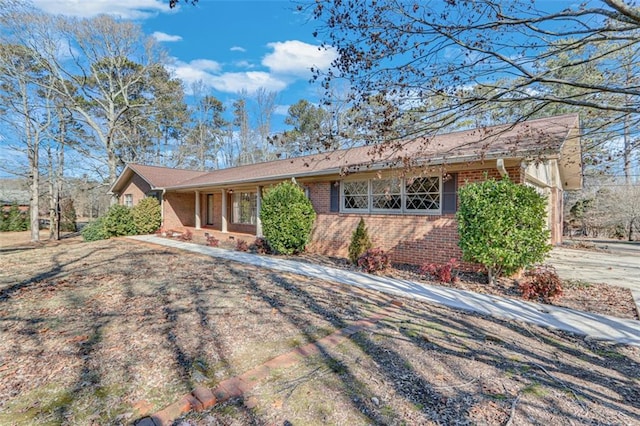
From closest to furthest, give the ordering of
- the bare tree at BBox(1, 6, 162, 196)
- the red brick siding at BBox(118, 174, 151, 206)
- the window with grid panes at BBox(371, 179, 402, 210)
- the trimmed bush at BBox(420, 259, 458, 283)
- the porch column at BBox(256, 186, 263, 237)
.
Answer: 1. the trimmed bush at BBox(420, 259, 458, 283)
2. the window with grid panes at BBox(371, 179, 402, 210)
3. the porch column at BBox(256, 186, 263, 237)
4. the bare tree at BBox(1, 6, 162, 196)
5. the red brick siding at BBox(118, 174, 151, 206)

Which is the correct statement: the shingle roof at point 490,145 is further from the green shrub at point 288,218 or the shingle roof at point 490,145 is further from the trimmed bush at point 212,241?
the trimmed bush at point 212,241

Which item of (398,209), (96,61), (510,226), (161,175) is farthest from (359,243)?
(96,61)

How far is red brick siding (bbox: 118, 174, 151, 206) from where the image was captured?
18630mm

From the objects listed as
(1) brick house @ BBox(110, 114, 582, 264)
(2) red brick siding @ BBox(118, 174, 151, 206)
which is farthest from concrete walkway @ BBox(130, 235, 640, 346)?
(2) red brick siding @ BBox(118, 174, 151, 206)

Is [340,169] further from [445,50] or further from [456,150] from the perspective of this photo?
[445,50]

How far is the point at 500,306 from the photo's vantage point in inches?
199

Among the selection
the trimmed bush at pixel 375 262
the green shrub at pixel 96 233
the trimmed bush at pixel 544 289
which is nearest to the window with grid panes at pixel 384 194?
the trimmed bush at pixel 375 262

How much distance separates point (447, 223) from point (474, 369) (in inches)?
200

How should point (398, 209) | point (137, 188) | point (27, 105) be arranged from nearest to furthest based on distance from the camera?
point (398, 209)
point (27, 105)
point (137, 188)

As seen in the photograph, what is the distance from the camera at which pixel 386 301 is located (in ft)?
17.3

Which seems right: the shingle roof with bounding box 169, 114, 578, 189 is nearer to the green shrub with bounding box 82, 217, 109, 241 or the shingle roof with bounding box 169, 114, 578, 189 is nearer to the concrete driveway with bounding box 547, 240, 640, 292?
the concrete driveway with bounding box 547, 240, 640, 292

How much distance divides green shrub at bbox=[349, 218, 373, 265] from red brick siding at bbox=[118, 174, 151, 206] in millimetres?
14634

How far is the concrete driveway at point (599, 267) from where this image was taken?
7027 mm

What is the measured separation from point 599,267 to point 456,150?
5906 millimetres
